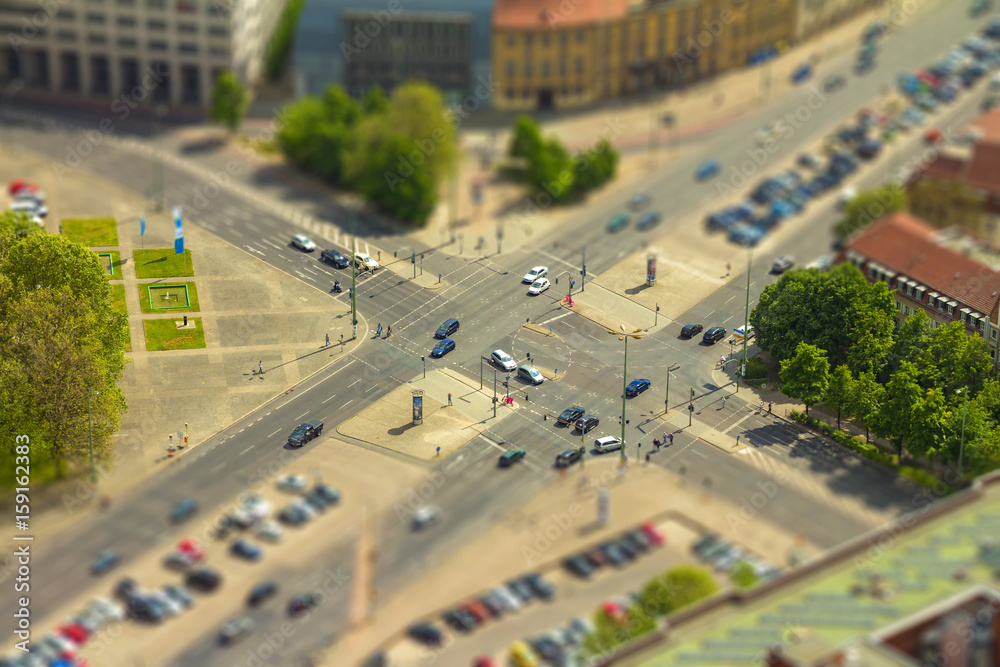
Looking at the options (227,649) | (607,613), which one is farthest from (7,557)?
(607,613)

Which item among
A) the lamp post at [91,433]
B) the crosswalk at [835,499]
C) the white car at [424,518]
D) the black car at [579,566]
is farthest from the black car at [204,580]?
the crosswalk at [835,499]

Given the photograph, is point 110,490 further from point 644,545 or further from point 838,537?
point 838,537

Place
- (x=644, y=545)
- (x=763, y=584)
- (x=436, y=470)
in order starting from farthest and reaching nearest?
(x=436, y=470), (x=644, y=545), (x=763, y=584)

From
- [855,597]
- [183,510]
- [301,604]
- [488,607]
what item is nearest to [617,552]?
[488,607]

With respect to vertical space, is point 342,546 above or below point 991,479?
below

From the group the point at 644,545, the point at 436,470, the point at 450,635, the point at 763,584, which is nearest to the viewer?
the point at 763,584

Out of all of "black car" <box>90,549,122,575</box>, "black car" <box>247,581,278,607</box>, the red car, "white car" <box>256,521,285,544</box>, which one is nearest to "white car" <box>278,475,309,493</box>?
"white car" <box>256,521,285,544</box>

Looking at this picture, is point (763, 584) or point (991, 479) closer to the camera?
point (763, 584)
